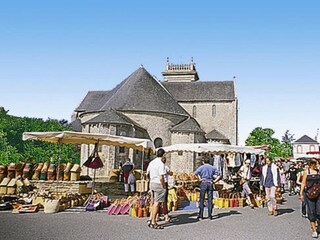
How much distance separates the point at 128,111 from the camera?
1639 inches

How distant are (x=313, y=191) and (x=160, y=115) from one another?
34.4 m

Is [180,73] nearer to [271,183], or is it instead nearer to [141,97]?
[141,97]

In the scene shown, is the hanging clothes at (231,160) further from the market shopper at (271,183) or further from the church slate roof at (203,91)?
the church slate roof at (203,91)

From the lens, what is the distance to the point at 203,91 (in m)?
54.1

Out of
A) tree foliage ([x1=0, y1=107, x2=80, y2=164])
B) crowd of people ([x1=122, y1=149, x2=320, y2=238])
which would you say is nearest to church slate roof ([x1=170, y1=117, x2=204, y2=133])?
tree foliage ([x1=0, y1=107, x2=80, y2=164])

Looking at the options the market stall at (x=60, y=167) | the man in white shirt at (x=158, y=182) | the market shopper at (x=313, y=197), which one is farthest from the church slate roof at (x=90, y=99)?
the market shopper at (x=313, y=197)

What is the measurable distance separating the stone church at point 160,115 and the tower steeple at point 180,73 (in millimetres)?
9166

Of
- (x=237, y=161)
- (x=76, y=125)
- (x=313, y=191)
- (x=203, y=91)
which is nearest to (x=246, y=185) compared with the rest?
(x=313, y=191)

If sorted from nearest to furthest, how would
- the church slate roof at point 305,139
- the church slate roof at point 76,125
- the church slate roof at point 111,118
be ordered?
1. the church slate roof at point 111,118
2. the church slate roof at point 76,125
3. the church slate roof at point 305,139

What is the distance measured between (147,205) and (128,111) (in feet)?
99.9

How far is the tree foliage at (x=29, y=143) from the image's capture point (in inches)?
1982

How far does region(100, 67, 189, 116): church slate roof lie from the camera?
1672 inches

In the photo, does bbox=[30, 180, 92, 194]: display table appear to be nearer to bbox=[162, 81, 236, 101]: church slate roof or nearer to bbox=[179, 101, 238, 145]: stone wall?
bbox=[179, 101, 238, 145]: stone wall

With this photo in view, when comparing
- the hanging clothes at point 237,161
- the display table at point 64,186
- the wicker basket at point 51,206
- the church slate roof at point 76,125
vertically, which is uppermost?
the church slate roof at point 76,125
